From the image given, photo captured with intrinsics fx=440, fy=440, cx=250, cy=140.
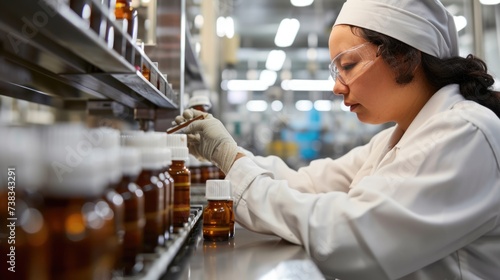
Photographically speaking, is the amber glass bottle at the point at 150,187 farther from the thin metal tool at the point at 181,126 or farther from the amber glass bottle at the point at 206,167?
the amber glass bottle at the point at 206,167

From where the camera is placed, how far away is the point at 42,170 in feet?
1.74

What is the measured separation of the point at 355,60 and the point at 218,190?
2.15 feet

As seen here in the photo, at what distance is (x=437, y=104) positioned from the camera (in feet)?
4.46

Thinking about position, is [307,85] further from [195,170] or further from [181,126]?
[181,126]

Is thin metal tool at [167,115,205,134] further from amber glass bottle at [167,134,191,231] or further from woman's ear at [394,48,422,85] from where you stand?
woman's ear at [394,48,422,85]

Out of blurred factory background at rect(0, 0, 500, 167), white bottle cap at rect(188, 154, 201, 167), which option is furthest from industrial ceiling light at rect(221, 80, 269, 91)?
white bottle cap at rect(188, 154, 201, 167)

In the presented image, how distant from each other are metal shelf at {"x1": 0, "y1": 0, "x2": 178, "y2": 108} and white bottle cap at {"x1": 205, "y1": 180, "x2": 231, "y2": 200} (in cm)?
32

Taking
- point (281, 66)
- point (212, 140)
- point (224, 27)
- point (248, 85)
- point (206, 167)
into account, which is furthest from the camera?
point (281, 66)

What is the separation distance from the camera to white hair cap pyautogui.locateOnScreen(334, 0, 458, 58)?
141 cm

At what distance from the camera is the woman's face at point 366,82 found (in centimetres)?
144

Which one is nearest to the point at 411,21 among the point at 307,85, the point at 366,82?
the point at 366,82

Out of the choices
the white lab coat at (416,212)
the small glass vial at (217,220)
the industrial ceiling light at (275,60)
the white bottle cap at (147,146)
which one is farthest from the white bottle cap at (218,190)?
the industrial ceiling light at (275,60)

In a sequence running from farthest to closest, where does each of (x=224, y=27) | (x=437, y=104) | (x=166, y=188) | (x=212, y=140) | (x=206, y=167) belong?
1. (x=224, y=27)
2. (x=206, y=167)
3. (x=212, y=140)
4. (x=437, y=104)
5. (x=166, y=188)

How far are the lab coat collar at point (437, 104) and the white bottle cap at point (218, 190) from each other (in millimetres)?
555
